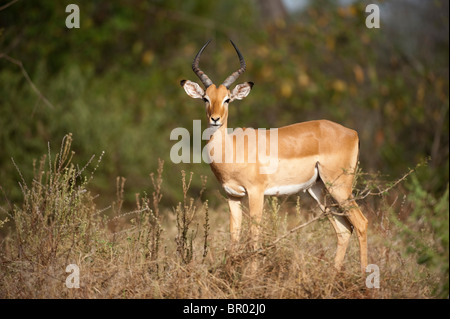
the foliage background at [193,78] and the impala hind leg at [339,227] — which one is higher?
the foliage background at [193,78]

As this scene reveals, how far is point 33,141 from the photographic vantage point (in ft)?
34.6

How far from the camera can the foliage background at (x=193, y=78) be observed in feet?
34.6

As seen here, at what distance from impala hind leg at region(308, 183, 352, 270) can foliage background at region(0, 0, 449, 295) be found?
380 cm

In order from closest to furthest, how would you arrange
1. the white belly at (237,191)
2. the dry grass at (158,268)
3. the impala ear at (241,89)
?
the dry grass at (158,268) < the white belly at (237,191) < the impala ear at (241,89)

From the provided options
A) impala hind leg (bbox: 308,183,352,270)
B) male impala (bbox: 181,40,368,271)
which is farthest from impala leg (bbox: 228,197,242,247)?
impala hind leg (bbox: 308,183,352,270)

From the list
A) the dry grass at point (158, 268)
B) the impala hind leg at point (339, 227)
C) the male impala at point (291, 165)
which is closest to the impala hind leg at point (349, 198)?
the male impala at point (291, 165)

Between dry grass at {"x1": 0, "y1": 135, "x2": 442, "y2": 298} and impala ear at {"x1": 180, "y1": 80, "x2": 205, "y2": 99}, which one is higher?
impala ear at {"x1": 180, "y1": 80, "x2": 205, "y2": 99}

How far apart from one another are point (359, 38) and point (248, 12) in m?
4.32

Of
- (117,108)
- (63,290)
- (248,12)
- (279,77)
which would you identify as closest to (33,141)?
(117,108)

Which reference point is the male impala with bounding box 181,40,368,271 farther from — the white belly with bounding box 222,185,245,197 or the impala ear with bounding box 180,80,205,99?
the impala ear with bounding box 180,80,205,99

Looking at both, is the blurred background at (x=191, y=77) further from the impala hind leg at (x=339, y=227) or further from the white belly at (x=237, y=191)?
the white belly at (x=237, y=191)

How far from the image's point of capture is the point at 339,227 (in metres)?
5.38

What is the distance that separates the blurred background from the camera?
1055cm
